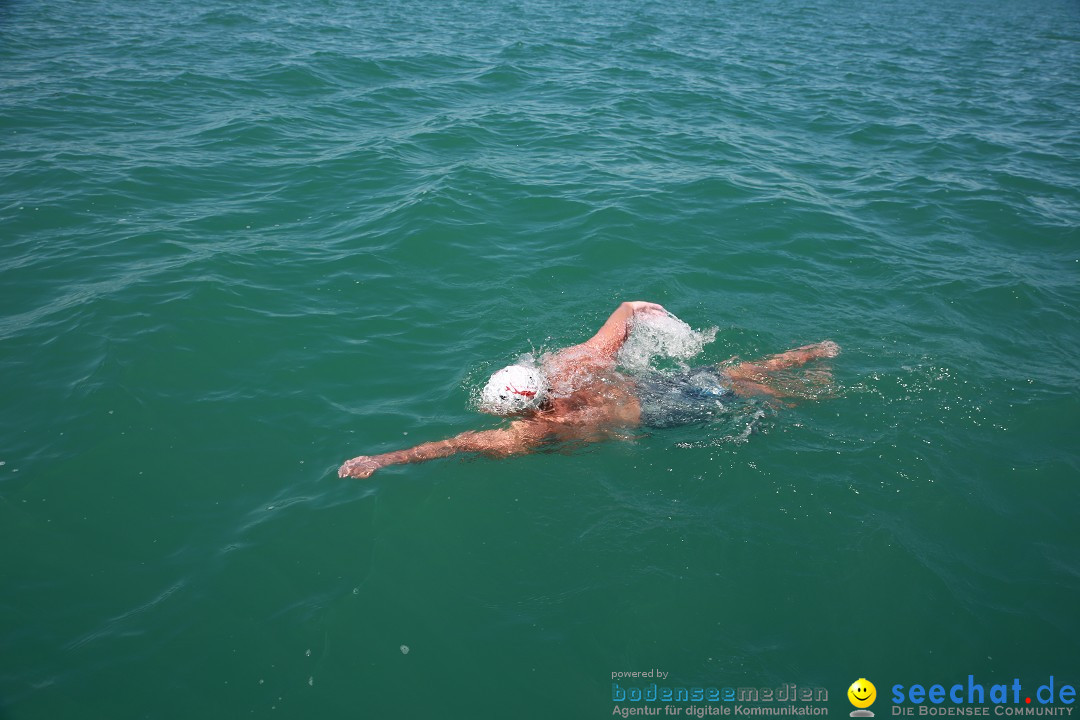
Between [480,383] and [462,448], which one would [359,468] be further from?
[480,383]

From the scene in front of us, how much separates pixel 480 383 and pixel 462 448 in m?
1.34

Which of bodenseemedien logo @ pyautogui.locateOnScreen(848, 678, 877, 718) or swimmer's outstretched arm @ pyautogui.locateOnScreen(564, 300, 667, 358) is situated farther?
swimmer's outstretched arm @ pyautogui.locateOnScreen(564, 300, 667, 358)

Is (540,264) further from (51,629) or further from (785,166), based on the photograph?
(51,629)

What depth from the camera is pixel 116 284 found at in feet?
30.4

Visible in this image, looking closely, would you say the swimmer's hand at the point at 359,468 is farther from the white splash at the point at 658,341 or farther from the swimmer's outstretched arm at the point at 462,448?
the white splash at the point at 658,341

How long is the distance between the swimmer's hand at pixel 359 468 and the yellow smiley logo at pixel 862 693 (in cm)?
491

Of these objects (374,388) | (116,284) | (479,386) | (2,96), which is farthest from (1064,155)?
(2,96)

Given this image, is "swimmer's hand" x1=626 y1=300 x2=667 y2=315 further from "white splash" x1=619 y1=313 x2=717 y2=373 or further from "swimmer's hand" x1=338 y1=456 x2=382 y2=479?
"swimmer's hand" x1=338 y1=456 x2=382 y2=479

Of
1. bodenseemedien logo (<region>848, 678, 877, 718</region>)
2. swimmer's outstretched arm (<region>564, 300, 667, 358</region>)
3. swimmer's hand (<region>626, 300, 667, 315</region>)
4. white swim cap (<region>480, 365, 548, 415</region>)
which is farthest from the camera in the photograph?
swimmer's hand (<region>626, 300, 667, 315</region>)

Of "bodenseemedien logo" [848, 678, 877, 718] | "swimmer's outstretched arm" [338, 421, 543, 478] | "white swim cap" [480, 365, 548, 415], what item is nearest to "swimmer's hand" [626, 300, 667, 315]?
"white swim cap" [480, 365, 548, 415]

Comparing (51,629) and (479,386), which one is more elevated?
(479,386)

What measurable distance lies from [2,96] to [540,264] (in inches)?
552

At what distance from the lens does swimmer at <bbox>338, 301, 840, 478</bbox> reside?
6.84 meters

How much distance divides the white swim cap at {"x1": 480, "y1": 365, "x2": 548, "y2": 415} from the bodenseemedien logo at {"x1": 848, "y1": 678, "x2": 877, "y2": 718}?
383 centimetres
